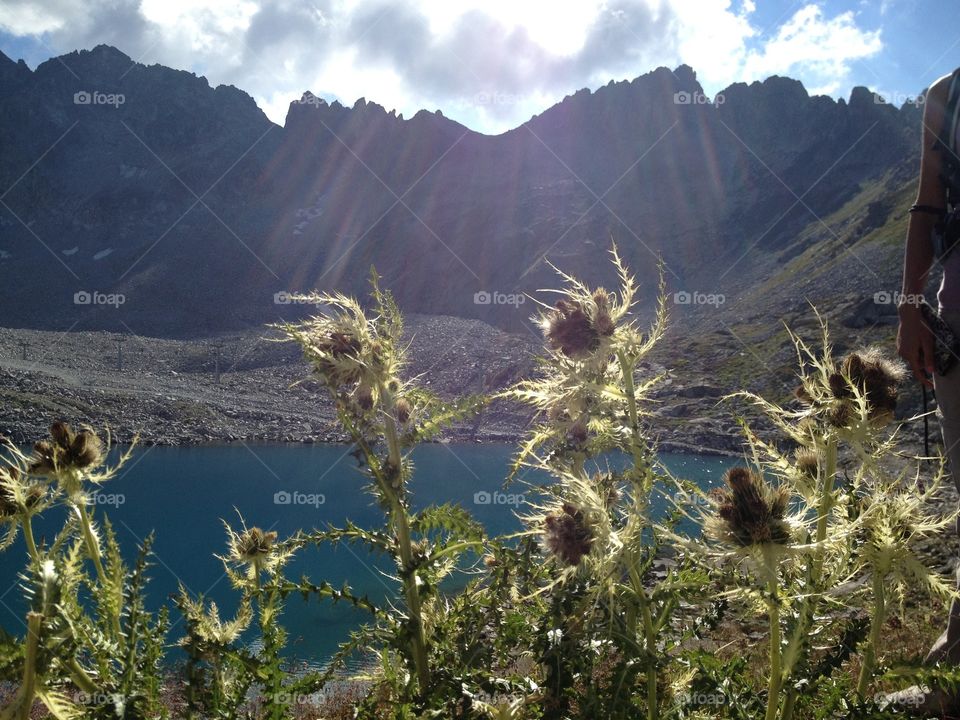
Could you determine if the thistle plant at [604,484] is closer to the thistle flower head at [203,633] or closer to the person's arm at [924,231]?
the thistle flower head at [203,633]

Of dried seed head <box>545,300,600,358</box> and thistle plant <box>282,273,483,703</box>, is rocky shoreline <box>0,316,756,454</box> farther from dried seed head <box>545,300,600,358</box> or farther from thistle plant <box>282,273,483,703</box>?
dried seed head <box>545,300,600,358</box>

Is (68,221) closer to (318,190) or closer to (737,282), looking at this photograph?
(318,190)

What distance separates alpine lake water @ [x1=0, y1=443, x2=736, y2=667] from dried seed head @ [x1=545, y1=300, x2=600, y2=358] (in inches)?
159

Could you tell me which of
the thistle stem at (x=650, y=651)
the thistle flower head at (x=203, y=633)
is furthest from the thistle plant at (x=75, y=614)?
the thistle stem at (x=650, y=651)

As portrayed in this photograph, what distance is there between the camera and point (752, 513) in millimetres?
1692

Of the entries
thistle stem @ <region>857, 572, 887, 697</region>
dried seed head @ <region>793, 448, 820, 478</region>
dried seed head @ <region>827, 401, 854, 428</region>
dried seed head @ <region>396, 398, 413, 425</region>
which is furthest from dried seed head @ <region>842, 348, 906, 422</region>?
dried seed head @ <region>396, 398, 413, 425</region>

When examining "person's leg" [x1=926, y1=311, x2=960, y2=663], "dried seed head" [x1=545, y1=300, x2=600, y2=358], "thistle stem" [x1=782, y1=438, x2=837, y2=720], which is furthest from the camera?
"person's leg" [x1=926, y1=311, x2=960, y2=663]

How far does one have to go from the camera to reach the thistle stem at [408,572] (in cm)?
206

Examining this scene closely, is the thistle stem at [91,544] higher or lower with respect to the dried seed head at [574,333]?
lower

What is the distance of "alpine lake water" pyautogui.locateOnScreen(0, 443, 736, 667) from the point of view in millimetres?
15078

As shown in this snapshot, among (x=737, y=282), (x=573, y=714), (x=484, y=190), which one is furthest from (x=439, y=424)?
(x=484, y=190)

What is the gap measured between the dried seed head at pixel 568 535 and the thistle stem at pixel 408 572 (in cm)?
49

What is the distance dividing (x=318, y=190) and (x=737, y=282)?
88.8 m

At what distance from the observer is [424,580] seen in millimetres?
2176
